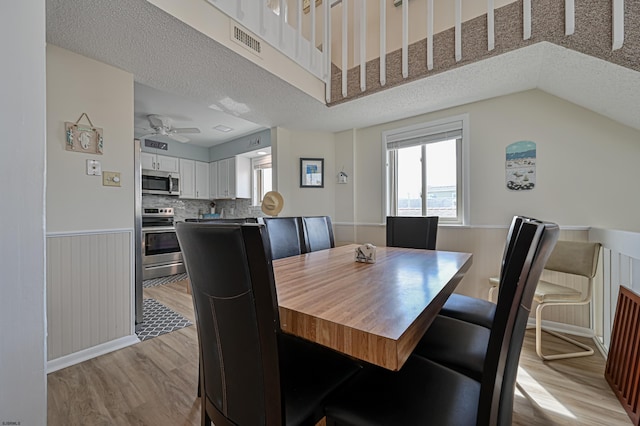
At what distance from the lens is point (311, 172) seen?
12.5 ft

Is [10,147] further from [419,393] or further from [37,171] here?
[419,393]

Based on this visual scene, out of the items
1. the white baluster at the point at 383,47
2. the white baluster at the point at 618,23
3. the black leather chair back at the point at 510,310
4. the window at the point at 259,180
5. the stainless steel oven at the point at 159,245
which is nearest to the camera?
the black leather chair back at the point at 510,310

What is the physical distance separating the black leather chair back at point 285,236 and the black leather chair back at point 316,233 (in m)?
0.05

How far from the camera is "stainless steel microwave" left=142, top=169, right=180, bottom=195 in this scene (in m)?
4.43

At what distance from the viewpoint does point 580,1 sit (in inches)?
63.9

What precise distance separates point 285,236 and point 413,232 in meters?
1.23

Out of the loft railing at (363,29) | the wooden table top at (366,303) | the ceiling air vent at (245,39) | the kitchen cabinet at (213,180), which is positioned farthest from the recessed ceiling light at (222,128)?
the wooden table top at (366,303)

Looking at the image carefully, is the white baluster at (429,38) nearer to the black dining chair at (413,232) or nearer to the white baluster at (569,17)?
the white baluster at (569,17)

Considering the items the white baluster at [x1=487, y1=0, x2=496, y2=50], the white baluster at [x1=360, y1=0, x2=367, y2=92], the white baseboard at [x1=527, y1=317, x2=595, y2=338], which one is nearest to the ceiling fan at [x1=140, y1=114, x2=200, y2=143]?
the white baluster at [x1=360, y1=0, x2=367, y2=92]

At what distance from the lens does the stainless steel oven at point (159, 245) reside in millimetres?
4105

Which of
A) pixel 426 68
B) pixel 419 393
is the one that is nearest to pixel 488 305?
pixel 419 393

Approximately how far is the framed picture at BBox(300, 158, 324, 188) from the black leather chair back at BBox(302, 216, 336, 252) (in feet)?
4.66

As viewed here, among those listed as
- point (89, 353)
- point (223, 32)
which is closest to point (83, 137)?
point (223, 32)

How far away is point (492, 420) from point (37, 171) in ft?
3.80
